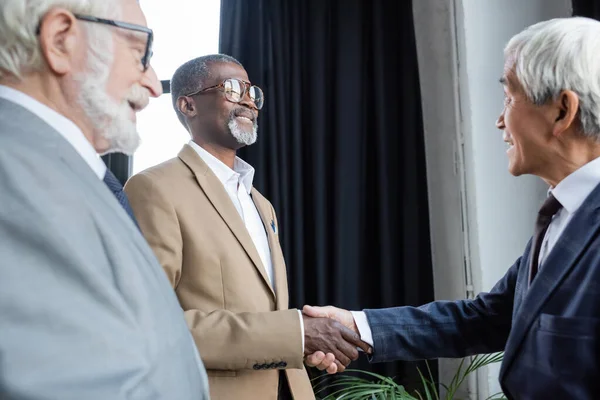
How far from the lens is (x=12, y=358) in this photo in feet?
2.18

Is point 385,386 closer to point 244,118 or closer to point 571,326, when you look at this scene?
point 244,118

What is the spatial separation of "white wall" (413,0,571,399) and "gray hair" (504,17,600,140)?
1.51 meters

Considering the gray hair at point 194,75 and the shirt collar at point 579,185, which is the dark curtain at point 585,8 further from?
the shirt collar at point 579,185

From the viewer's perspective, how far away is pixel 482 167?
2.89 m

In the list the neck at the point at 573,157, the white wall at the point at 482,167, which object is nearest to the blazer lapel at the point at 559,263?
the neck at the point at 573,157

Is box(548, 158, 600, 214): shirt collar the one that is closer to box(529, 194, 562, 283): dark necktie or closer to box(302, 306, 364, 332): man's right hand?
box(529, 194, 562, 283): dark necktie

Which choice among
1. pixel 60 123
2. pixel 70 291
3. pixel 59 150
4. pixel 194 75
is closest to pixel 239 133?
pixel 194 75

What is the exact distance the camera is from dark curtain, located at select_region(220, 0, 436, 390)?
3.24 meters

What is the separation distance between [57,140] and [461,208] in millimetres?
2411

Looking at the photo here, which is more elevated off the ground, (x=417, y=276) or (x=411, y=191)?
(x=411, y=191)

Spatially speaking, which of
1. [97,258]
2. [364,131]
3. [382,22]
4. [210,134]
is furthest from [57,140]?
[382,22]

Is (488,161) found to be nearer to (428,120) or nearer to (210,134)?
(428,120)

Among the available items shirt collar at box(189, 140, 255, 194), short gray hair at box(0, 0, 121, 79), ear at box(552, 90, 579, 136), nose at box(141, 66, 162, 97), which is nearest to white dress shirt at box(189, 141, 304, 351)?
shirt collar at box(189, 140, 255, 194)

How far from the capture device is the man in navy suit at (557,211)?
1.19m
